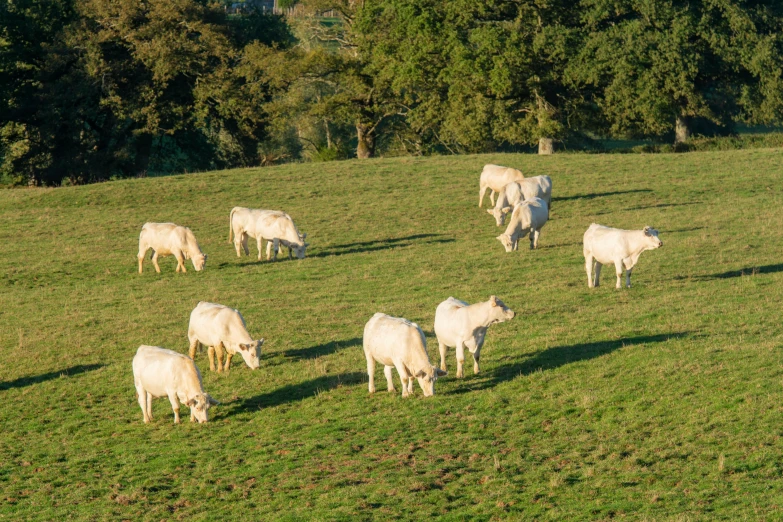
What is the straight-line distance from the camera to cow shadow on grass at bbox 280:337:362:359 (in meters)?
21.8

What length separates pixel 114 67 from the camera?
185 feet

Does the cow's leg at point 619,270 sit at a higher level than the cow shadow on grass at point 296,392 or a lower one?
higher

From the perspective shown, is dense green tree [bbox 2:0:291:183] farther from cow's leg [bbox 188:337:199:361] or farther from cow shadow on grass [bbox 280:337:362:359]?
cow's leg [bbox 188:337:199:361]

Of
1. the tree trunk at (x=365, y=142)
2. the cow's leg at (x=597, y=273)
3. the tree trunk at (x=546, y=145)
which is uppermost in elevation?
the tree trunk at (x=365, y=142)

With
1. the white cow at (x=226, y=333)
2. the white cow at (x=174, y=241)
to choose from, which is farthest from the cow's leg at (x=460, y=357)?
the white cow at (x=174, y=241)

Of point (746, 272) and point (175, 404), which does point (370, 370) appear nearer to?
point (175, 404)

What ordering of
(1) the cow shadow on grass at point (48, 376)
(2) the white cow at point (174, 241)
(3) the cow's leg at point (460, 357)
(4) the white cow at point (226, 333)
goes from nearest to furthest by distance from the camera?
(3) the cow's leg at point (460, 357)
(4) the white cow at point (226, 333)
(1) the cow shadow on grass at point (48, 376)
(2) the white cow at point (174, 241)

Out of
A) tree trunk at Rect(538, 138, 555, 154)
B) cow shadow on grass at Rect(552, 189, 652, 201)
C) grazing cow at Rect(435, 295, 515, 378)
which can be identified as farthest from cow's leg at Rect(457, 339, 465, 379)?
tree trunk at Rect(538, 138, 555, 154)

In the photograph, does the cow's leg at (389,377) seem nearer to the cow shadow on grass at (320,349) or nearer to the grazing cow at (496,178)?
the cow shadow on grass at (320,349)

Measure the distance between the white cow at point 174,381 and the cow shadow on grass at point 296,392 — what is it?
919mm

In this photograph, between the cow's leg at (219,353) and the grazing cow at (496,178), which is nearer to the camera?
the cow's leg at (219,353)

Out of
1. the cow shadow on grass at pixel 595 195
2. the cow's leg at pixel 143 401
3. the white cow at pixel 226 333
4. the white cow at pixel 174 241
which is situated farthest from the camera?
the cow shadow on grass at pixel 595 195

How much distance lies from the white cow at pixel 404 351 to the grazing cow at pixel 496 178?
22.1 meters

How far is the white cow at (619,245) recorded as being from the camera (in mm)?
24953
